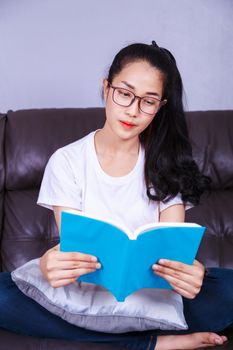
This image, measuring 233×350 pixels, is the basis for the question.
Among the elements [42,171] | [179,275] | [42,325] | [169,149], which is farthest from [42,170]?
[179,275]

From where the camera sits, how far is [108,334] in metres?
1.19

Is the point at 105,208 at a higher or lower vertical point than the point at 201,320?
higher

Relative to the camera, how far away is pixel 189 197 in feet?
4.44

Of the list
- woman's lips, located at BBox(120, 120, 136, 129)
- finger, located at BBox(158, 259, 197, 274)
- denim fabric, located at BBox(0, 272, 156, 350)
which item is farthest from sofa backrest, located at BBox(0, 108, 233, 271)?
finger, located at BBox(158, 259, 197, 274)

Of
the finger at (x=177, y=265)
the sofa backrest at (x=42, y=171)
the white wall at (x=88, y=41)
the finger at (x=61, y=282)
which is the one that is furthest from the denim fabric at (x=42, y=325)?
the white wall at (x=88, y=41)

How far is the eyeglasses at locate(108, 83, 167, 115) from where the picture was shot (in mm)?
1194

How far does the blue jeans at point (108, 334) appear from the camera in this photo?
47.1 inches

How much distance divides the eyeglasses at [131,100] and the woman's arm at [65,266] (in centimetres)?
41

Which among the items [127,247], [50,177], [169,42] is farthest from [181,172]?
[169,42]

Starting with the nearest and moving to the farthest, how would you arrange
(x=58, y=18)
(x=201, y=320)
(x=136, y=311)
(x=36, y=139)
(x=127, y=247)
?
1. (x=127, y=247)
2. (x=136, y=311)
3. (x=201, y=320)
4. (x=36, y=139)
5. (x=58, y=18)

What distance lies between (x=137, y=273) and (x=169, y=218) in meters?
0.33

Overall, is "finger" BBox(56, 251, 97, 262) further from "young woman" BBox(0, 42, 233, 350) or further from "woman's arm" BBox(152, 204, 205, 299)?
"woman's arm" BBox(152, 204, 205, 299)

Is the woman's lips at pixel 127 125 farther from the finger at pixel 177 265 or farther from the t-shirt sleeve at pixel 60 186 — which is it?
the finger at pixel 177 265

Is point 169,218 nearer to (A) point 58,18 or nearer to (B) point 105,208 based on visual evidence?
(B) point 105,208
